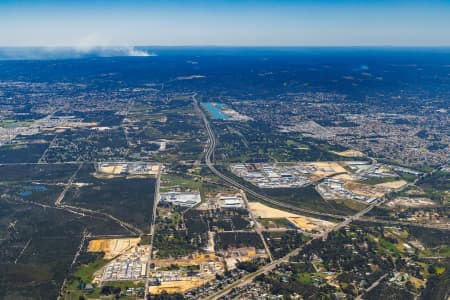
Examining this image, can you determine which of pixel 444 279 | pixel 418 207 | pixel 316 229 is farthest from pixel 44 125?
pixel 444 279

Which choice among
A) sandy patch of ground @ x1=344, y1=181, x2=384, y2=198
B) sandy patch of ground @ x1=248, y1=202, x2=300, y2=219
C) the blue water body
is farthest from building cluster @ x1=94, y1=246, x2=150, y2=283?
the blue water body

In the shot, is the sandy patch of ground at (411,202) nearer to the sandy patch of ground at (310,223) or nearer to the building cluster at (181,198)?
the sandy patch of ground at (310,223)

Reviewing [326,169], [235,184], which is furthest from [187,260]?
[326,169]

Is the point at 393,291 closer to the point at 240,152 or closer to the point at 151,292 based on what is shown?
the point at 151,292

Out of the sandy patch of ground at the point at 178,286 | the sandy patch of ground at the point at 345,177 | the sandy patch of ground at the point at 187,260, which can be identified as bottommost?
the sandy patch of ground at the point at 178,286

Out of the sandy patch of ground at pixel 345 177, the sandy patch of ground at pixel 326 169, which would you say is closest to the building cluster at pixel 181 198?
the sandy patch of ground at pixel 326 169

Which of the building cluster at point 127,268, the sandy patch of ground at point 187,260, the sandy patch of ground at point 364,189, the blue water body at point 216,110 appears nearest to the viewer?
the building cluster at point 127,268

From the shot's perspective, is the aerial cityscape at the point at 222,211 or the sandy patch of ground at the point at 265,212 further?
the sandy patch of ground at the point at 265,212
